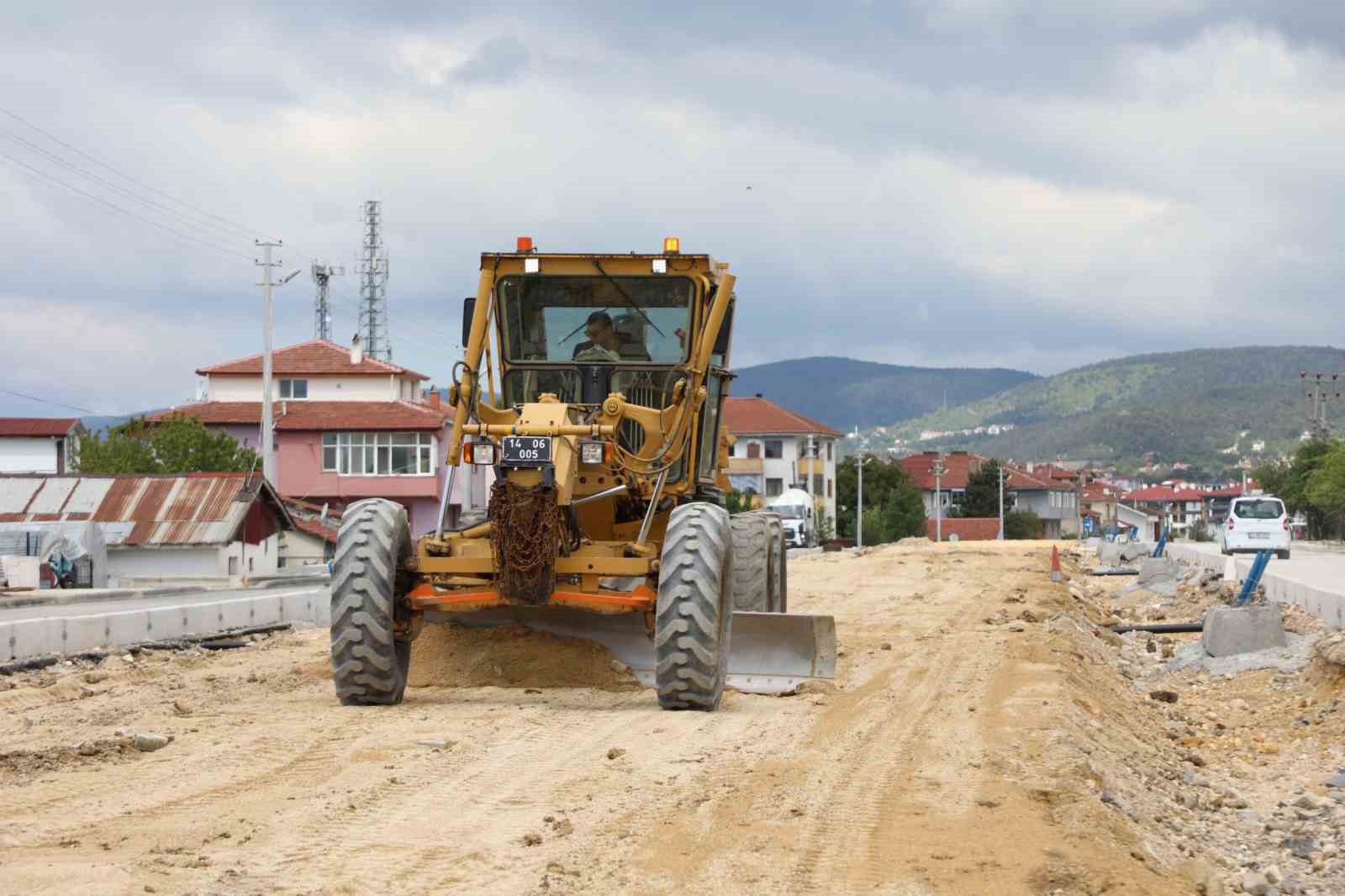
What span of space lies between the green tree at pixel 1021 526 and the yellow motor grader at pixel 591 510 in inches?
4510

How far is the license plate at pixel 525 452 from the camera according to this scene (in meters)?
12.1

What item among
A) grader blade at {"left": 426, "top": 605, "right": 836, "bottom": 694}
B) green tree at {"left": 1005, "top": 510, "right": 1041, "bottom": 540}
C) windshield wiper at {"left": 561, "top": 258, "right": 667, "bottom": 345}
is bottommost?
green tree at {"left": 1005, "top": 510, "right": 1041, "bottom": 540}

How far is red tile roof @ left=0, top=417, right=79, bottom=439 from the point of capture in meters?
78.8

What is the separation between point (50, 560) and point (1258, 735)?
3834 centimetres

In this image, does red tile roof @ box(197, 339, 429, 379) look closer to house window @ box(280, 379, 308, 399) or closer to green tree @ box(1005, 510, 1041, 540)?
house window @ box(280, 379, 308, 399)

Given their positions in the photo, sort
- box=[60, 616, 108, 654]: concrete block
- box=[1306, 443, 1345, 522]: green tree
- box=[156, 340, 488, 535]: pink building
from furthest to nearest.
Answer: box=[1306, 443, 1345, 522]: green tree
box=[156, 340, 488, 535]: pink building
box=[60, 616, 108, 654]: concrete block

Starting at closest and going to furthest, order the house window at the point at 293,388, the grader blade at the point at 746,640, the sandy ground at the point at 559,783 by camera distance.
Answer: the sandy ground at the point at 559,783
the grader blade at the point at 746,640
the house window at the point at 293,388

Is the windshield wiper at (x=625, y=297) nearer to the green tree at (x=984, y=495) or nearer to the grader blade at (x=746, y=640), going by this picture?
the grader blade at (x=746, y=640)

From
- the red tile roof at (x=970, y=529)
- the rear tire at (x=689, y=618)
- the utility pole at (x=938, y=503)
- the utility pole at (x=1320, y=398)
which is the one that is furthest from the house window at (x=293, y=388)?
the rear tire at (x=689, y=618)

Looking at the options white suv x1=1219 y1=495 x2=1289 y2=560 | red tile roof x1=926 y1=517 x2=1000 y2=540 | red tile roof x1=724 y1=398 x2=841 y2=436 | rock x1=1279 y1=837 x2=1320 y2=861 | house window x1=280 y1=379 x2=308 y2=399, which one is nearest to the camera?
rock x1=1279 y1=837 x2=1320 y2=861

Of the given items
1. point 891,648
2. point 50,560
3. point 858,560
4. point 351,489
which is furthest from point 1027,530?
point 891,648

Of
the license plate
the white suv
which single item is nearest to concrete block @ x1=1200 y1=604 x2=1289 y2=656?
the license plate

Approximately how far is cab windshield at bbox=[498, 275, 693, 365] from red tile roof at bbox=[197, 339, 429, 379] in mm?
72594

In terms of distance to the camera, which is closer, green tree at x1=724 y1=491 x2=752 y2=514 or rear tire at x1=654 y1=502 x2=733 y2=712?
rear tire at x1=654 y1=502 x2=733 y2=712
